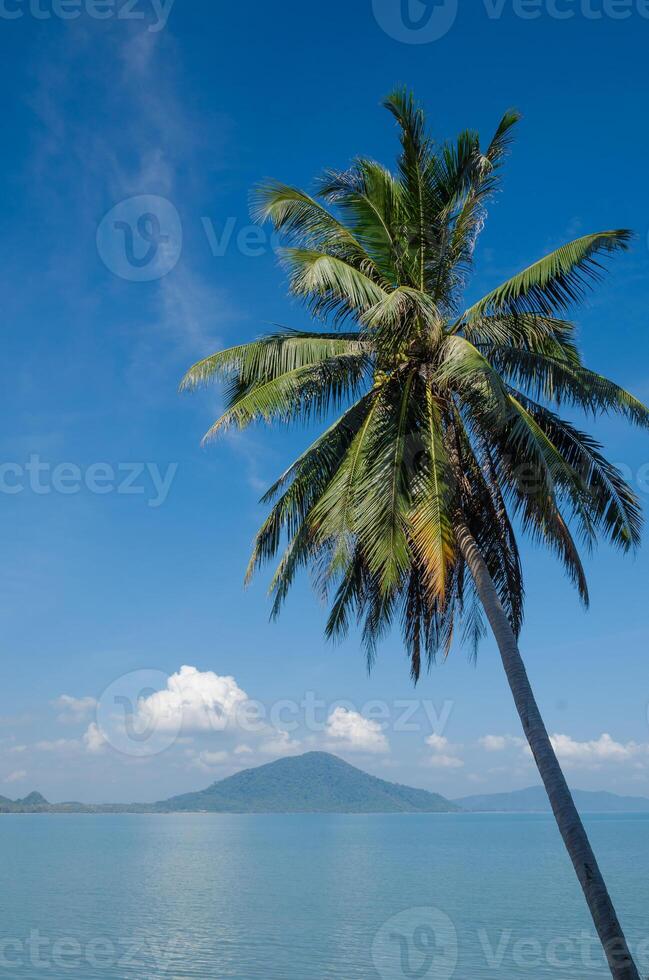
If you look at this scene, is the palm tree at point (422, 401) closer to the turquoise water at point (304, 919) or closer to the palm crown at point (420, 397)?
the palm crown at point (420, 397)

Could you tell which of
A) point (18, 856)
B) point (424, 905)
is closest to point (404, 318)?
point (424, 905)

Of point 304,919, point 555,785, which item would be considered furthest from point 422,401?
point 304,919

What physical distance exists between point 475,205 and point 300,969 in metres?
24.8

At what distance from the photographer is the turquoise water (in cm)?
2762

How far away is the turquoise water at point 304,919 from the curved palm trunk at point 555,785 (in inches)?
782

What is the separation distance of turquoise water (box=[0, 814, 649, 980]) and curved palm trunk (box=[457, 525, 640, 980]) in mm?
19858

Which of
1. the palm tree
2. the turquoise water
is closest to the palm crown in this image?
the palm tree

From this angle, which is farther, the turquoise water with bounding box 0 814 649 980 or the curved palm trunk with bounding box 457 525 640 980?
the turquoise water with bounding box 0 814 649 980

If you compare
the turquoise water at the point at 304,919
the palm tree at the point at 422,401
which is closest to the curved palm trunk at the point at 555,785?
the palm tree at the point at 422,401

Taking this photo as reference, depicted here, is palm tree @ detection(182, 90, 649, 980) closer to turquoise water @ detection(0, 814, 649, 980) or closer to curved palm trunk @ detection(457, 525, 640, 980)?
curved palm trunk @ detection(457, 525, 640, 980)

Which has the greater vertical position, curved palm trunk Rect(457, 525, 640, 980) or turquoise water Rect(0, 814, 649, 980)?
curved palm trunk Rect(457, 525, 640, 980)

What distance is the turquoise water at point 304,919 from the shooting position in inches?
1088

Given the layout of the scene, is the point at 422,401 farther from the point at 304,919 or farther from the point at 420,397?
the point at 304,919

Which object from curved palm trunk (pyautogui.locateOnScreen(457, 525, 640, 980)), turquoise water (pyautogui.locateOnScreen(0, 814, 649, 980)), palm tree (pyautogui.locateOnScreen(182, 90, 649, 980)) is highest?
palm tree (pyautogui.locateOnScreen(182, 90, 649, 980))
